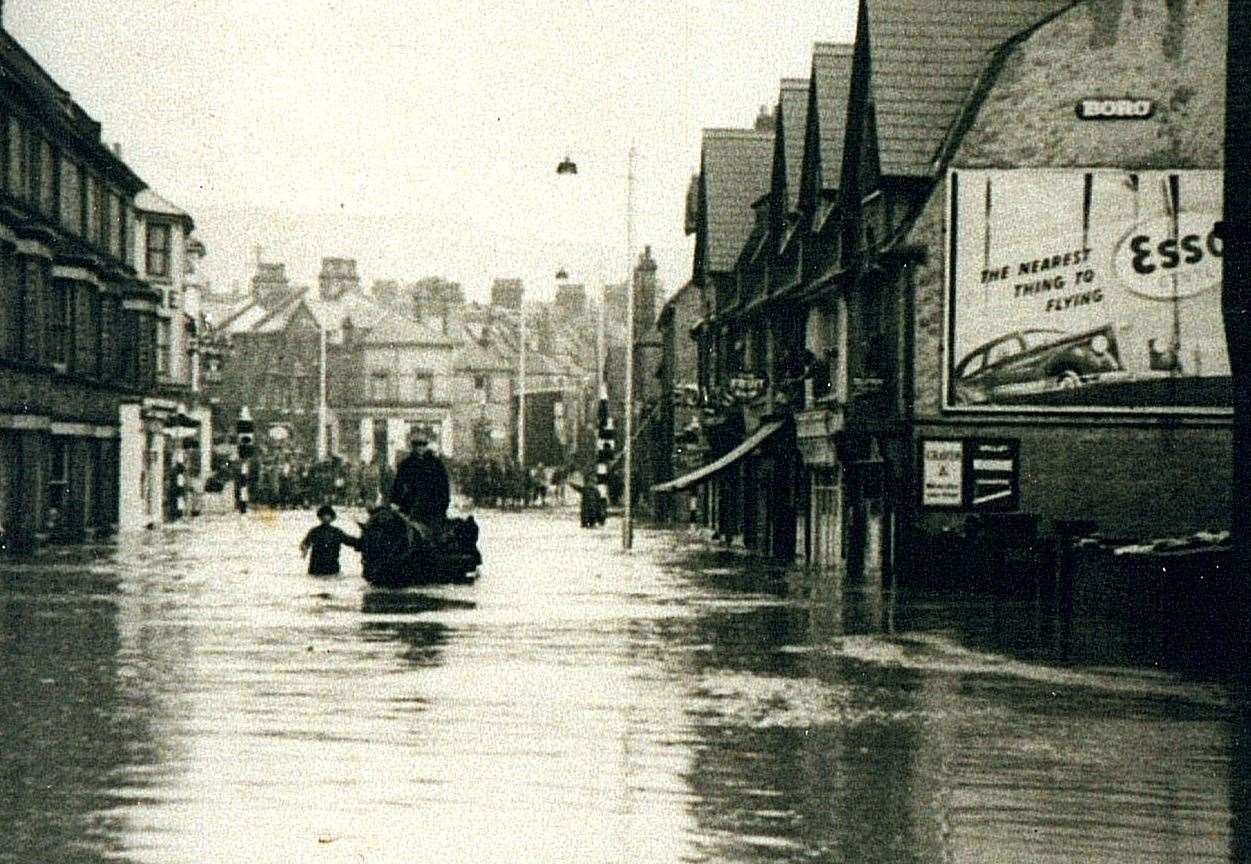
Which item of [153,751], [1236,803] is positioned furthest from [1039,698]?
[153,751]

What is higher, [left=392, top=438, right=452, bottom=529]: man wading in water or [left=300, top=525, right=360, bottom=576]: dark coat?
[left=392, top=438, right=452, bottom=529]: man wading in water

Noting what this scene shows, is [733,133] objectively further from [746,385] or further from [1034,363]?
[1034,363]

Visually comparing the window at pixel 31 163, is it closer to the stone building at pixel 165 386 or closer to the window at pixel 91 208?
the window at pixel 91 208

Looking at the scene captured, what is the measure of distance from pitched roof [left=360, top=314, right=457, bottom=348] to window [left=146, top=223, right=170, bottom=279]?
193 ft

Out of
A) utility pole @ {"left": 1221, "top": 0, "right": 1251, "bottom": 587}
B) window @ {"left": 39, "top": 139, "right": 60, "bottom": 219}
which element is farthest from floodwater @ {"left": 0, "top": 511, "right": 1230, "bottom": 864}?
window @ {"left": 39, "top": 139, "right": 60, "bottom": 219}

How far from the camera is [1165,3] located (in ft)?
115

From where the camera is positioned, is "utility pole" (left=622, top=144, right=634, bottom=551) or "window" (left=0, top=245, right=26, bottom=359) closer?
"window" (left=0, top=245, right=26, bottom=359)

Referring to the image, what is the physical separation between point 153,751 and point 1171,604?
1371cm

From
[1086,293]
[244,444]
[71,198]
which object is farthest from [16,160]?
[244,444]

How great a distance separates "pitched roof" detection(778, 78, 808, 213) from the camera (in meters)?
49.2

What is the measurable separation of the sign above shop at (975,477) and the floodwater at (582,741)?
864 cm

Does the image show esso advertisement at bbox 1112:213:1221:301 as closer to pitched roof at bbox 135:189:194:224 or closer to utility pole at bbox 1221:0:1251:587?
utility pole at bbox 1221:0:1251:587

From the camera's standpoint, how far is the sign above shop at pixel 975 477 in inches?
1374

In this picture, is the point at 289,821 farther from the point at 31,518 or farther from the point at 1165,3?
the point at 31,518
